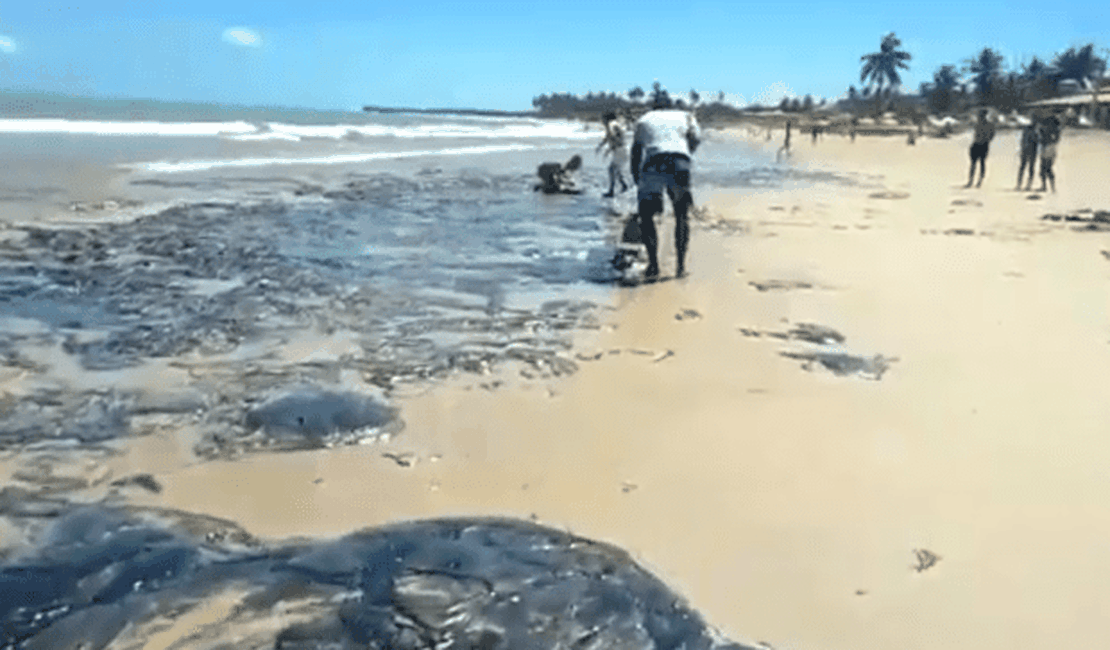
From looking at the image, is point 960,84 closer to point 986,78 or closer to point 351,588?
point 986,78

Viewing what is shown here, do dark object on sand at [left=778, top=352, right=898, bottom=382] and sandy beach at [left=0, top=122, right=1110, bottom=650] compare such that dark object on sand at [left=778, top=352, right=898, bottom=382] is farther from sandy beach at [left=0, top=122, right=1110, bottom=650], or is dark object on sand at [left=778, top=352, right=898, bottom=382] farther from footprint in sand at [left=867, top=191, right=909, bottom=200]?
footprint in sand at [left=867, top=191, right=909, bottom=200]

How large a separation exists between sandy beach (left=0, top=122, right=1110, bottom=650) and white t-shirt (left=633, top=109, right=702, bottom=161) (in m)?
1.42

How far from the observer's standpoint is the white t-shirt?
7.57 meters

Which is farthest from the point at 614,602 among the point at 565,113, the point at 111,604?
the point at 565,113

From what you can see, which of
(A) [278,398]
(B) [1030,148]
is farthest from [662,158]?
(B) [1030,148]

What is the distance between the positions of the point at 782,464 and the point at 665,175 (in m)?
4.40

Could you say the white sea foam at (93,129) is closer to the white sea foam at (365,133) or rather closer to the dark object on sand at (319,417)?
the white sea foam at (365,133)

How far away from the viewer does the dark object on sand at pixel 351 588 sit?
2387 millimetres

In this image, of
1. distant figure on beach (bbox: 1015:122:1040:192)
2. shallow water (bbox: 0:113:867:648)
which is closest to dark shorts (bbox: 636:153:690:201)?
shallow water (bbox: 0:113:867:648)

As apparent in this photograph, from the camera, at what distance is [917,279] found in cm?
809

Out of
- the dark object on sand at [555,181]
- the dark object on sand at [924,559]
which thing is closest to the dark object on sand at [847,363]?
the dark object on sand at [924,559]

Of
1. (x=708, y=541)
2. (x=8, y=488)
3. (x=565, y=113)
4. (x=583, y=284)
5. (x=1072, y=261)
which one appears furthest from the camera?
Result: (x=565, y=113)

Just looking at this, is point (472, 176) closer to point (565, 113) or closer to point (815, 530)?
point (815, 530)

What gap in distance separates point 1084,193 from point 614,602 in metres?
20.1
